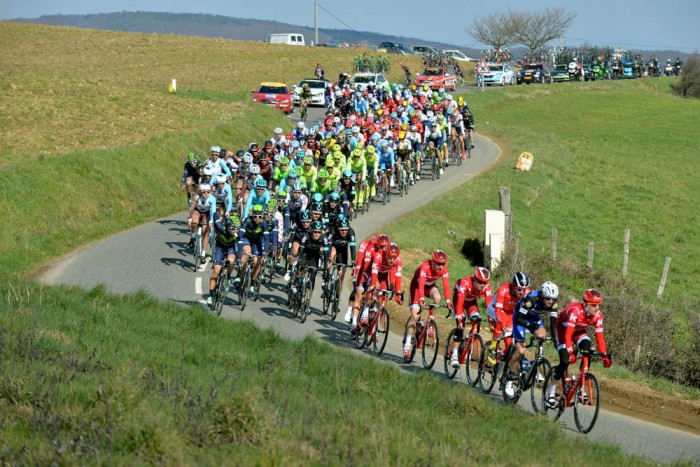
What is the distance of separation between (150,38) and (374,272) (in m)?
80.9

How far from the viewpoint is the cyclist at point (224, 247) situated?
18141mm

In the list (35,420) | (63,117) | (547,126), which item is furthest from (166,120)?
(35,420)

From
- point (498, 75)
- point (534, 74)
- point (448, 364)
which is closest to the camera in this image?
point (448, 364)

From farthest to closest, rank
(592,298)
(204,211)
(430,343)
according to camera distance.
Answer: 1. (204,211)
2. (430,343)
3. (592,298)

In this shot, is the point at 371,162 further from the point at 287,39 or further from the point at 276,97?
the point at 287,39

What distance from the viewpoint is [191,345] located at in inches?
547

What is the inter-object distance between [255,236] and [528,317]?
6.83 metres

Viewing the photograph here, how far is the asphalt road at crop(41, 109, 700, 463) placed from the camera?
1320cm

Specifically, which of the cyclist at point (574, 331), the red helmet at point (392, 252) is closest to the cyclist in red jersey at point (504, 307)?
the cyclist at point (574, 331)

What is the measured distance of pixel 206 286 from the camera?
20844 mm

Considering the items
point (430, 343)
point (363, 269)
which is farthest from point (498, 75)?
point (430, 343)

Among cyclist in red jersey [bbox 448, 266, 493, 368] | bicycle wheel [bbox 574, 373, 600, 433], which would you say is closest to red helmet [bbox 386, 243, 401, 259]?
cyclist in red jersey [bbox 448, 266, 493, 368]

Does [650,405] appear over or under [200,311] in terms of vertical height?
under

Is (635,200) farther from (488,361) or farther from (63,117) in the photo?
(488,361)
